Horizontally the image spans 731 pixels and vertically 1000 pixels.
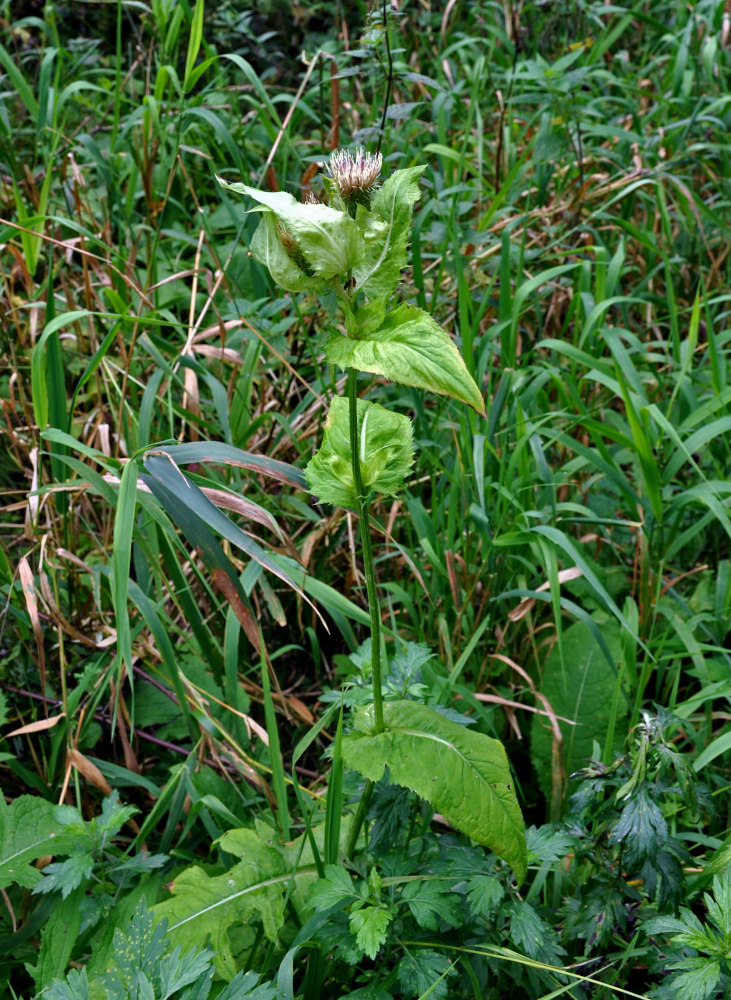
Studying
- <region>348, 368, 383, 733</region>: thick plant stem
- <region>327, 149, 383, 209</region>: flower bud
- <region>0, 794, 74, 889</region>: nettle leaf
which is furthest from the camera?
<region>0, 794, 74, 889</region>: nettle leaf

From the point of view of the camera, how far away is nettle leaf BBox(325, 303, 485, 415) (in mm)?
908

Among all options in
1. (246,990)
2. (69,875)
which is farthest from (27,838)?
(246,990)

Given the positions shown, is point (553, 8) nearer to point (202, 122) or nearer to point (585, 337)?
point (202, 122)

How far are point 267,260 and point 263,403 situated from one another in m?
1.13

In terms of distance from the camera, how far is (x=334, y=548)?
2012 millimetres

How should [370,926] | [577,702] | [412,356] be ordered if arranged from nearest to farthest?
[412,356] < [370,926] < [577,702]

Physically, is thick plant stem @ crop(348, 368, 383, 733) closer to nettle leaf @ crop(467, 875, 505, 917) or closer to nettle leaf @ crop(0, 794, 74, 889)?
nettle leaf @ crop(467, 875, 505, 917)

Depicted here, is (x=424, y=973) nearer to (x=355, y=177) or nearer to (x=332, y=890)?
(x=332, y=890)

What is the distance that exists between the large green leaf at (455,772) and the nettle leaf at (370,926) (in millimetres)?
176

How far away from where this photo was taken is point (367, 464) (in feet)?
3.92

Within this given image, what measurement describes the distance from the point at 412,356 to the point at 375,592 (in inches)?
17.1

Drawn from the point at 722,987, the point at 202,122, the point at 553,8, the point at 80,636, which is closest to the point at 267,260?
the point at 80,636

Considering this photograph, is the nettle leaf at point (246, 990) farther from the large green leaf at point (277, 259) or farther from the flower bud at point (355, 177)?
the flower bud at point (355, 177)

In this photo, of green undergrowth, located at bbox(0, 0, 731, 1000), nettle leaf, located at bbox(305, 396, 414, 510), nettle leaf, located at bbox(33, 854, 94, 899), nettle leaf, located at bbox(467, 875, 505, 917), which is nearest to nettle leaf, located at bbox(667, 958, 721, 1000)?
green undergrowth, located at bbox(0, 0, 731, 1000)
